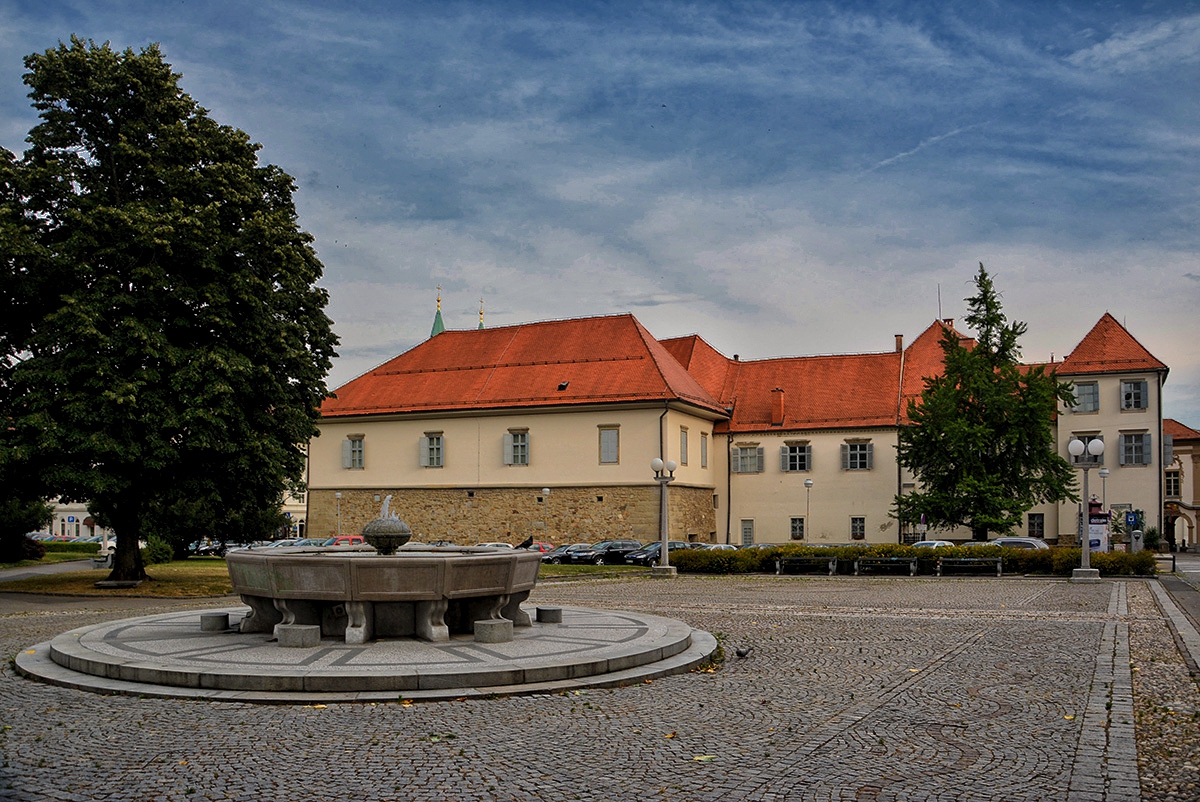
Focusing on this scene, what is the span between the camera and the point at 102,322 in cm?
2356

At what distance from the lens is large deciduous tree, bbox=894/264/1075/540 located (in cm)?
4259

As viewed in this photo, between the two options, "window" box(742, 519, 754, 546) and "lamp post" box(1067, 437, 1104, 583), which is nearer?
"lamp post" box(1067, 437, 1104, 583)

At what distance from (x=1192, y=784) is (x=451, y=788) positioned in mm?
4735

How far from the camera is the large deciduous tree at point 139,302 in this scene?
23.1 meters

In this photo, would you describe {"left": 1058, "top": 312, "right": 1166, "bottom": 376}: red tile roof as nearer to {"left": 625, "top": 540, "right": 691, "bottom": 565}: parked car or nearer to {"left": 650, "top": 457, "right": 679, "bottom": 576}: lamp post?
{"left": 625, "top": 540, "right": 691, "bottom": 565}: parked car

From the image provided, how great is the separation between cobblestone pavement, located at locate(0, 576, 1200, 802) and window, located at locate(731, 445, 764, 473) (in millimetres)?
39470

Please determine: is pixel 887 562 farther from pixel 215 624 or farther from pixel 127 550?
pixel 215 624

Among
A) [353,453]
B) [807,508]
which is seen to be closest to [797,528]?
[807,508]

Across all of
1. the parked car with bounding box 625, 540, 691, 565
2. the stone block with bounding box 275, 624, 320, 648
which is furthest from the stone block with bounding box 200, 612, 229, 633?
the parked car with bounding box 625, 540, 691, 565

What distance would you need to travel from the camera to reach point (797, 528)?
51.7 meters

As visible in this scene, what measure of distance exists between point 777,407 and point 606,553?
15.1 m

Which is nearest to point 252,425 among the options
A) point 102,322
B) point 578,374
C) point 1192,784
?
point 102,322

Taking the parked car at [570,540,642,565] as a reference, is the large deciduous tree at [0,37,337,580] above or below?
above

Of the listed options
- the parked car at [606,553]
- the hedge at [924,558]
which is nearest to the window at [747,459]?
the parked car at [606,553]
